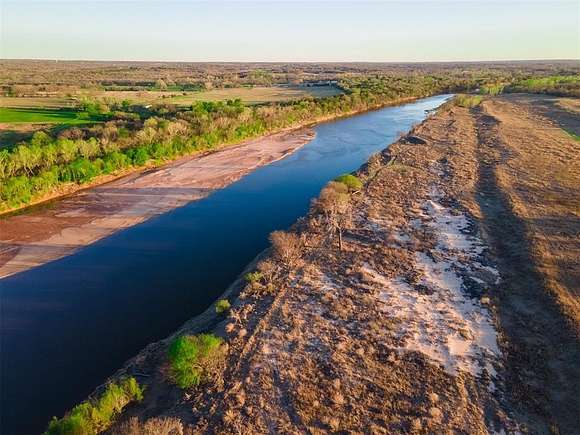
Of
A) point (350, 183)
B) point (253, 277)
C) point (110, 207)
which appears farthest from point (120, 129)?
point (253, 277)

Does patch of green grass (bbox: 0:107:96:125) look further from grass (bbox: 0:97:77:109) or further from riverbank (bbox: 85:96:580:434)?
riverbank (bbox: 85:96:580:434)

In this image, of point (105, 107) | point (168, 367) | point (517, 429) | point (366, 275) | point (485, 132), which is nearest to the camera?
point (517, 429)

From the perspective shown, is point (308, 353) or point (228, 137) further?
point (228, 137)

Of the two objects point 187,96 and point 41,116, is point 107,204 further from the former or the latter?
point 187,96

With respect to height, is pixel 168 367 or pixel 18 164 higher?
pixel 18 164

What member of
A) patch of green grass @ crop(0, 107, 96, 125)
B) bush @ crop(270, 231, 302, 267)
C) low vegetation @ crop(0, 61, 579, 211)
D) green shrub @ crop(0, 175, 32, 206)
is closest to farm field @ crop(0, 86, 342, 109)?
low vegetation @ crop(0, 61, 579, 211)

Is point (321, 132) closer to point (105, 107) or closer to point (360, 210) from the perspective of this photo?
point (105, 107)

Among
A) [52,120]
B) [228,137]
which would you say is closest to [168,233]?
[228,137]
